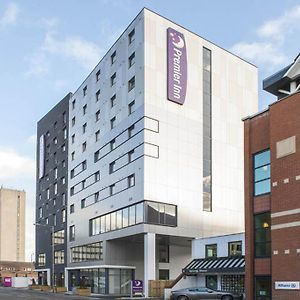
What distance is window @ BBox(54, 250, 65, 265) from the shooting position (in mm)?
78500

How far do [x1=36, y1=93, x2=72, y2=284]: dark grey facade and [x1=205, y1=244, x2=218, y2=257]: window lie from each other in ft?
107

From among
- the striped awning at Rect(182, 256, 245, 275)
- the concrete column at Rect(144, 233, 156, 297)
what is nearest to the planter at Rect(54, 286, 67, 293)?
the concrete column at Rect(144, 233, 156, 297)

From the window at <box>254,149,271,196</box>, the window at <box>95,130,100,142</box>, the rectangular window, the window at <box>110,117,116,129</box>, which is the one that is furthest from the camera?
the window at <box>95,130,100,142</box>

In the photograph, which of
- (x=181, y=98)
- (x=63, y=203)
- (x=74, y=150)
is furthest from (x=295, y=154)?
(x=63, y=203)

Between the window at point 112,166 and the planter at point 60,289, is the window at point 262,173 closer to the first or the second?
the window at point 112,166

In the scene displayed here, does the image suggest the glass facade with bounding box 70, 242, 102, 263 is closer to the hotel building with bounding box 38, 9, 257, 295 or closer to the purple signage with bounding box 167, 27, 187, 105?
the hotel building with bounding box 38, 9, 257, 295

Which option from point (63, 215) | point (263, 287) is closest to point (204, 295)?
point (263, 287)

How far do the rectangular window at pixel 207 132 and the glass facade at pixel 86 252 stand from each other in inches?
569

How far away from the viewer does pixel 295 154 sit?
28062 mm

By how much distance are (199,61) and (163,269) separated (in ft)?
80.9

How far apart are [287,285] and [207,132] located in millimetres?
32120

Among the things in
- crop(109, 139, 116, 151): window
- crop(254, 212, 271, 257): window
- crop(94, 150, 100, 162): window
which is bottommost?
crop(254, 212, 271, 257): window

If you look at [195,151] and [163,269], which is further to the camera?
[163,269]

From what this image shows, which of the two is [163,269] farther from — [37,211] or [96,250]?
[37,211]
